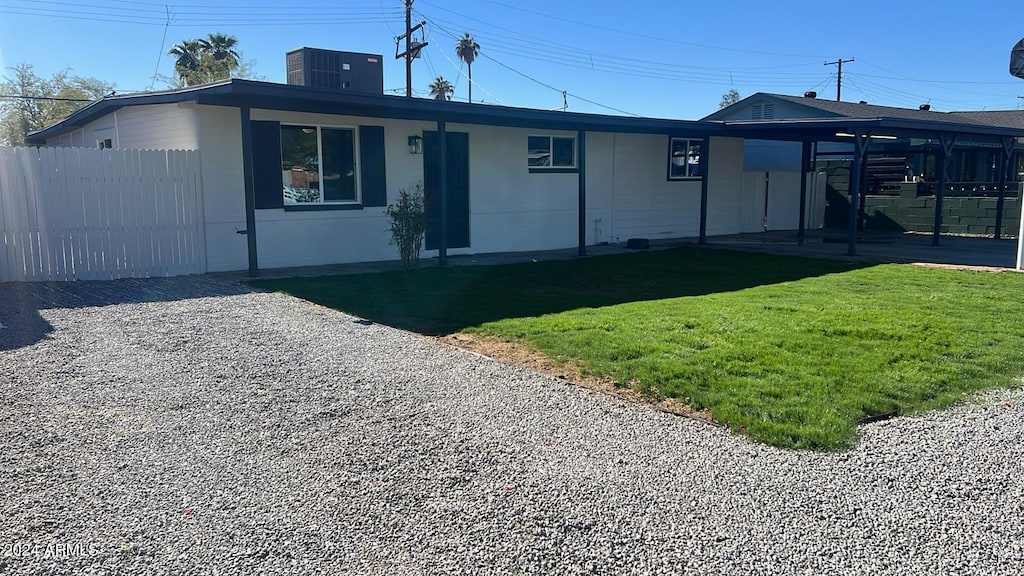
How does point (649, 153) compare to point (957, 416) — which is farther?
point (649, 153)

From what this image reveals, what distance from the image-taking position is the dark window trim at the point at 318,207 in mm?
11586

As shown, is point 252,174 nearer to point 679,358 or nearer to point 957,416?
point 679,358

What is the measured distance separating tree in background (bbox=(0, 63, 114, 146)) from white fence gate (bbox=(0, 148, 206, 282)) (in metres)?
32.7

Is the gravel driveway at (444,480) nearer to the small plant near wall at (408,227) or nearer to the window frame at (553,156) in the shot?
the small plant near wall at (408,227)

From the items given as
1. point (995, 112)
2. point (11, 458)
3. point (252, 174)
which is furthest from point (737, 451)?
point (995, 112)

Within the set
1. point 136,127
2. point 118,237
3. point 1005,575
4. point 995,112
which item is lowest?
point 1005,575

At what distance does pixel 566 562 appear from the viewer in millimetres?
2963

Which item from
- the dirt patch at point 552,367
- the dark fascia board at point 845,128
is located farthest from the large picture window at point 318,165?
the dark fascia board at point 845,128

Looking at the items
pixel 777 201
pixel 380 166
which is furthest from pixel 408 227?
pixel 777 201

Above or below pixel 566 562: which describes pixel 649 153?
above

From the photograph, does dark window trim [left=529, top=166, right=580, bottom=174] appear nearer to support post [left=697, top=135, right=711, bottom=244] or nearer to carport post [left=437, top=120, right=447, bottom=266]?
support post [left=697, top=135, right=711, bottom=244]

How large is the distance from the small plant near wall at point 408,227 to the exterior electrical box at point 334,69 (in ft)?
6.65

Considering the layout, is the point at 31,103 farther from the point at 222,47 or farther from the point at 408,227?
the point at 408,227

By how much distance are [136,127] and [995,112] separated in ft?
94.7
